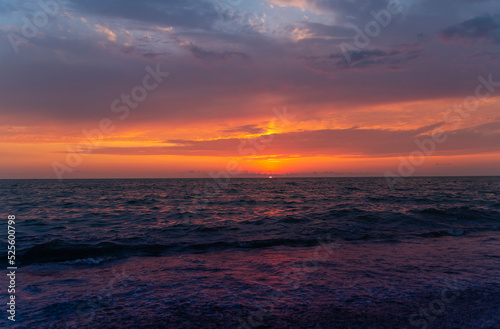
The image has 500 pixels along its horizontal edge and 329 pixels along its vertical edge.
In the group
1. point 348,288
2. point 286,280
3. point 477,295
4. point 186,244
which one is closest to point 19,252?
point 186,244

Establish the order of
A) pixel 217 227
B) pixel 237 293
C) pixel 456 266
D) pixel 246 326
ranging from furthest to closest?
pixel 217 227 → pixel 456 266 → pixel 237 293 → pixel 246 326

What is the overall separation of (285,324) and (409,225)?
1820 centimetres

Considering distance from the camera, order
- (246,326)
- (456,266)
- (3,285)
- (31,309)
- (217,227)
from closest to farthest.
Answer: (246,326) → (31,309) → (3,285) → (456,266) → (217,227)

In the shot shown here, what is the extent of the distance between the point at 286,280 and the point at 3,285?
30.0ft

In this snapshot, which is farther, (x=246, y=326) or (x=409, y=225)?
(x=409, y=225)

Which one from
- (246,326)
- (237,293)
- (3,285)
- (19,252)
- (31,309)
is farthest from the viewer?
(19,252)

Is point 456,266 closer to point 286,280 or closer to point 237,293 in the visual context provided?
point 286,280

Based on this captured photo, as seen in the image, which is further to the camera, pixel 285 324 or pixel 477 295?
pixel 477 295

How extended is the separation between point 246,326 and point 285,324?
868mm

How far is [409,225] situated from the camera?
844 inches

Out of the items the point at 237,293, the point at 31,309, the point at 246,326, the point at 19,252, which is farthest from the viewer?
the point at 19,252

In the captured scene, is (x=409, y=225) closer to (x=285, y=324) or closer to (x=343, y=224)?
(x=343, y=224)

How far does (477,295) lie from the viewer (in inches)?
316

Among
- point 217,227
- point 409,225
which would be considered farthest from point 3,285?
point 409,225
